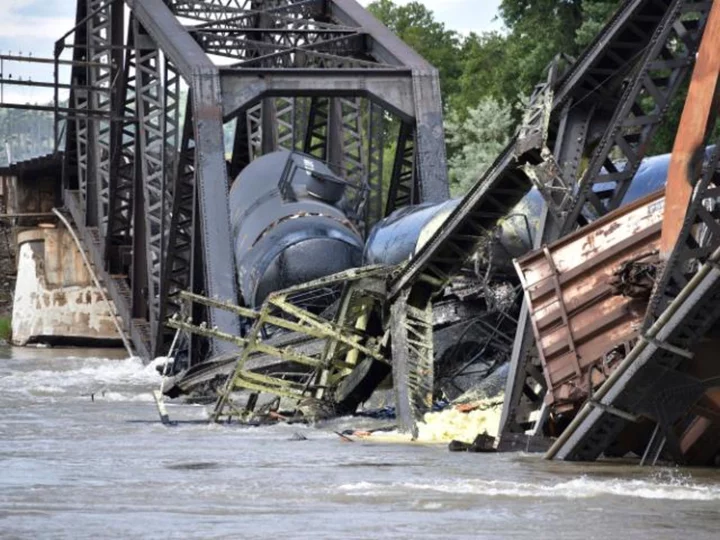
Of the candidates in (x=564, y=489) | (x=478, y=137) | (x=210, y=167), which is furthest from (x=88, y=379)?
(x=478, y=137)

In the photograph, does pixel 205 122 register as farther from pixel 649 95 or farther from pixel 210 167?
pixel 649 95

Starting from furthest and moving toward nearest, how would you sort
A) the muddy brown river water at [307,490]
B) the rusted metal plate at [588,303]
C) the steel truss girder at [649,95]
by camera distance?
1. the steel truss girder at [649,95]
2. the rusted metal plate at [588,303]
3. the muddy brown river water at [307,490]

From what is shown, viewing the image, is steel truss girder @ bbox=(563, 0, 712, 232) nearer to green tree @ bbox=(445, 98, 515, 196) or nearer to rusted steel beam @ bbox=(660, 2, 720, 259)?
rusted steel beam @ bbox=(660, 2, 720, 259)

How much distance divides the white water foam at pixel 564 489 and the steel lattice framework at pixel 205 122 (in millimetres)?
14084

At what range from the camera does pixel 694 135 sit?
17.2 metres

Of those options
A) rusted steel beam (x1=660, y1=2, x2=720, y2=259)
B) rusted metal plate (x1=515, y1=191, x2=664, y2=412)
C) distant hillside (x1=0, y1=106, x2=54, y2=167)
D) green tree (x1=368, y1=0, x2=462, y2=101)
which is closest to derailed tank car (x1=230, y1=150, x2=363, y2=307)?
distant hillside (x1=0, y1=106, x2=54, y2=167)

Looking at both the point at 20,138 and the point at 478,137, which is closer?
the point at 478,137

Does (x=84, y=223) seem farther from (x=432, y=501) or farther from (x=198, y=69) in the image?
(x=432, y=501)

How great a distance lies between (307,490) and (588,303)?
4.25m

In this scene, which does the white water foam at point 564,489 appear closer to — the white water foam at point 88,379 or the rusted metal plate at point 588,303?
the rusted metal plate at point 588,303

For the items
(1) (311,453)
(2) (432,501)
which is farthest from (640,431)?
(2) (432,501)

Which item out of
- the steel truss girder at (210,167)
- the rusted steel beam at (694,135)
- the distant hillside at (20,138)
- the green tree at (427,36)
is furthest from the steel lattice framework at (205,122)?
the green tree at (427,36)

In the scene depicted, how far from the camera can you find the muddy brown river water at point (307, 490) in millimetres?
12648

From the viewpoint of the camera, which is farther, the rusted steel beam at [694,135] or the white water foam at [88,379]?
the white water foam at [88,379]
